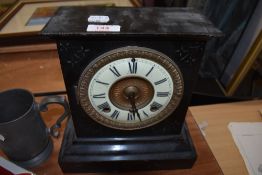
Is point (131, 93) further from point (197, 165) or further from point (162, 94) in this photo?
point (197, 165)

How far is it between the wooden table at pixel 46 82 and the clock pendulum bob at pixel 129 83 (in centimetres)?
5

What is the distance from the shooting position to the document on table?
0.64 m

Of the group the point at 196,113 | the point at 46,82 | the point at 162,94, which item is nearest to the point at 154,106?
the point at 162,94

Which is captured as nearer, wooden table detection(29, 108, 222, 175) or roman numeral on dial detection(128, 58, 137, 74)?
roman numeral on dial detection(128, 58, 137, 74)

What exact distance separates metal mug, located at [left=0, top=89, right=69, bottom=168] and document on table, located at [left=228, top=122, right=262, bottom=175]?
1.59 feet

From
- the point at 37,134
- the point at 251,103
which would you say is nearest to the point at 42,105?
the point at 37,134

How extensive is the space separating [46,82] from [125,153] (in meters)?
0.41

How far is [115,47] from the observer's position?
46 cm

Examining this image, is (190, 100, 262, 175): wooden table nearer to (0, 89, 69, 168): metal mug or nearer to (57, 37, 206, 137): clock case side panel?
(57, 37, 206, 137): clock case side panel

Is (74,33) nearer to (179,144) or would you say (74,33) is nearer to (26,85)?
(179,144)

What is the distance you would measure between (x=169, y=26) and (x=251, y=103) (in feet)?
1.73

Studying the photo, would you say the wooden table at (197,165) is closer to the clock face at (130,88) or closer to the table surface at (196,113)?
the table surface at (196,113)

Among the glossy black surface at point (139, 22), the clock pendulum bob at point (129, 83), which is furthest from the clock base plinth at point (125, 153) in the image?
the glossy black surface at point (139, 22)

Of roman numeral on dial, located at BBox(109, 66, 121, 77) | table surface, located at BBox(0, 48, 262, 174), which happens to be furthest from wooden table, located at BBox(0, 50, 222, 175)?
roman numeral on dial, located at BBox(109, 66, 121, 77)
